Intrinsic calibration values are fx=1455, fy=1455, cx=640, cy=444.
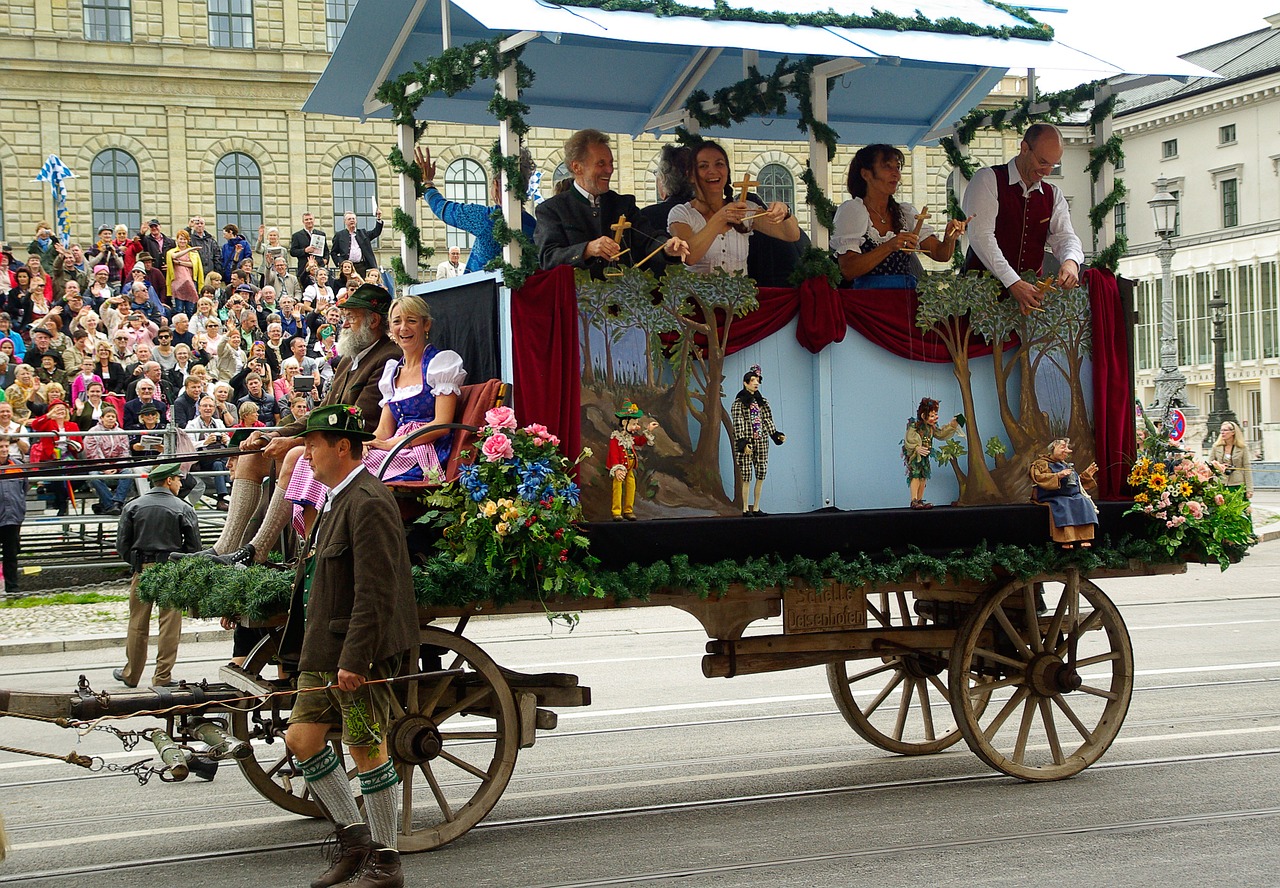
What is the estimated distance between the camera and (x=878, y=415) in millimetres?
8117

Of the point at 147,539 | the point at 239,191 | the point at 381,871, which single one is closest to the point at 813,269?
the point at 381,871

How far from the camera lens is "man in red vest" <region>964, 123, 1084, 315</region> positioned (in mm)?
8438

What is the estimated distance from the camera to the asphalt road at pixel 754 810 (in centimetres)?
647

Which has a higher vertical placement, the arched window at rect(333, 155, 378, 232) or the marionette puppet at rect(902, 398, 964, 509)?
the arched window at rect(333, 155, 378, 232)

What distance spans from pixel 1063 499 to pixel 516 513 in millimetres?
3245

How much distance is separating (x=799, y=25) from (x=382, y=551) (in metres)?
3.65

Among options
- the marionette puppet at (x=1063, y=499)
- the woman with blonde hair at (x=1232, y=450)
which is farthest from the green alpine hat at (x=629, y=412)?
the woman with blonde hair at (x=1232, y=450)

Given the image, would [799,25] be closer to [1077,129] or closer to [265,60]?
[1077,129]

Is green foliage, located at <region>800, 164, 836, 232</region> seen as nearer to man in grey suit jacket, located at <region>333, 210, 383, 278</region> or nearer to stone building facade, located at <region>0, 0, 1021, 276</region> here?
man in grey suit jacket, located at <region>333, 210, 383, 278</region>

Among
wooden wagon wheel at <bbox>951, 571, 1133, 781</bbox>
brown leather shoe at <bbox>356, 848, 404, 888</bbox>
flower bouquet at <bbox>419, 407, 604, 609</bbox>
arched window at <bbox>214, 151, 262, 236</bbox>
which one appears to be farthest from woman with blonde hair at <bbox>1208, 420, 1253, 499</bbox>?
arched window at <bbox>214, 151, 262, 236</bbox>

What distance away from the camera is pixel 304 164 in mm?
45562

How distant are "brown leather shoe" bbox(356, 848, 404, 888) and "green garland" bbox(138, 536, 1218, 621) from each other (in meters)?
1.13

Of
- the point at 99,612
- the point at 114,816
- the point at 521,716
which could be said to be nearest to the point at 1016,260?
the point at 521,716

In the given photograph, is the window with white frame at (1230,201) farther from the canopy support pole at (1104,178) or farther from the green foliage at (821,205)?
the green foliage at (821,205)
